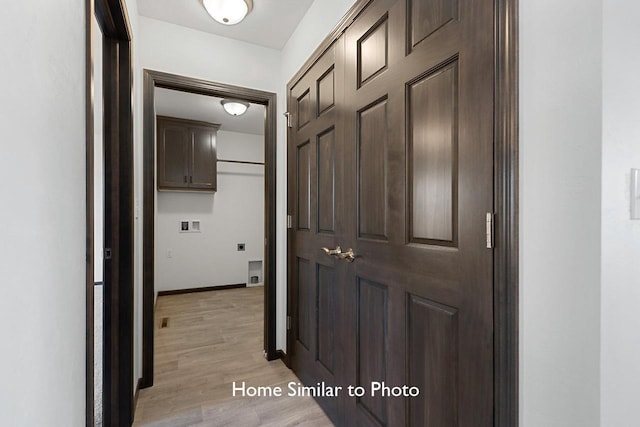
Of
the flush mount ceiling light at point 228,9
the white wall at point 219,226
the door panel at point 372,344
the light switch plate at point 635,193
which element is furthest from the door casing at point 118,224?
the white wall at point 219,226

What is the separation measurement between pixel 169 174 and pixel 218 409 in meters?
3.30

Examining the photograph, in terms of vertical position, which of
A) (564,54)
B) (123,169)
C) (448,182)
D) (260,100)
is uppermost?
(260,100)

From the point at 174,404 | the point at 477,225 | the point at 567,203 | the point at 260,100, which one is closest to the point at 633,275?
→ the point at 567,203

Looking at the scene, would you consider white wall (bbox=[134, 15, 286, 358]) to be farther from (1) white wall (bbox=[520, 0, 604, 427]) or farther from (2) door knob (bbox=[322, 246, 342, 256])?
(1) white wall (bbox=[520, 0, 604, 427])

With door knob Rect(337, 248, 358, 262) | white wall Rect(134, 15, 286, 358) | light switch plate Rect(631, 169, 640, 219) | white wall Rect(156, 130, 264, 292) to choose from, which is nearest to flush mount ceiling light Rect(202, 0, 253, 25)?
white wall Rect(134, 15, 286, 358)

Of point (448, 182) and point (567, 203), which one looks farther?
point (448, 182)

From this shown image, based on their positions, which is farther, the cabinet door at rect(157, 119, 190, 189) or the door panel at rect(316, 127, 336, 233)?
the cabinet door at rect(157, 119, 190, 189)

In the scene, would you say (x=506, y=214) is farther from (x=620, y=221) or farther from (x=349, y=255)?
(x=349, y=255)

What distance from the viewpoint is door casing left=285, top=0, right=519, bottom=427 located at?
0.80 meters

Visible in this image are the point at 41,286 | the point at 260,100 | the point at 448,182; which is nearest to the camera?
the point at 41,286

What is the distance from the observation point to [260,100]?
8.07 ft

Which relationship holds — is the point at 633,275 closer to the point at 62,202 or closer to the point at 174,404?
the point at 62,202

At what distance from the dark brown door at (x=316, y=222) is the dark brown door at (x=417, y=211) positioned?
0.07 meters

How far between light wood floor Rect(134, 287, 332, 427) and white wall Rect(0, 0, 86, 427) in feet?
3.91
